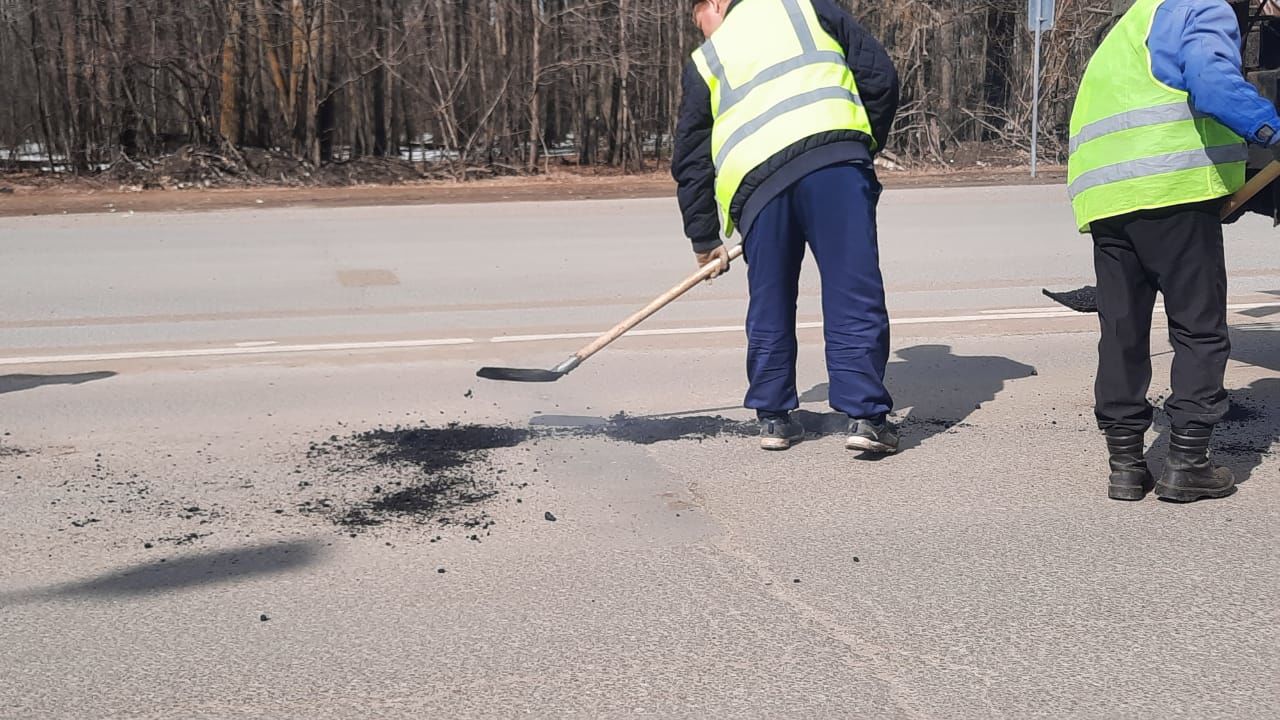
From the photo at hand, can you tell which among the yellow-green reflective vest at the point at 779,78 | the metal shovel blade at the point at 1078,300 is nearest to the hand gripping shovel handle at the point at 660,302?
the yellow-green reflective vest at the point at 779,78

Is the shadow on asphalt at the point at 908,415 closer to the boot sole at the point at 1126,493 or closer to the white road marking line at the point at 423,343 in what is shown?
the boot sole at the point at 1126,493

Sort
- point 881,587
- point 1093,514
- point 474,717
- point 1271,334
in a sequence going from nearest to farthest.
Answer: point 474,717 < point 881,587 < point 1093,514 < point 1271,334

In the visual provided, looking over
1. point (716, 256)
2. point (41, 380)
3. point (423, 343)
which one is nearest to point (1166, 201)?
point (716, 256)

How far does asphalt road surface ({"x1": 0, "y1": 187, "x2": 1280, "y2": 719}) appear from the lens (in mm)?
3551

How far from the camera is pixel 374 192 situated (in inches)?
715

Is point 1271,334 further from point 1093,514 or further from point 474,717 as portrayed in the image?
point 474,717

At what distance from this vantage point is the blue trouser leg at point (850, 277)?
5.58 meters

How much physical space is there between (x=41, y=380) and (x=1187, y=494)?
533 cm

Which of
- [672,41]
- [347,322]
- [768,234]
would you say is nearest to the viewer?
[768,234]

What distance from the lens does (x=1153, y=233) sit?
16.1 feet

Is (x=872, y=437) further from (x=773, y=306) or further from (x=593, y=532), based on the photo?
(x=593, y=532)

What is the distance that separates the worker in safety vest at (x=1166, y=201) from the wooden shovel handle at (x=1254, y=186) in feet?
0.35

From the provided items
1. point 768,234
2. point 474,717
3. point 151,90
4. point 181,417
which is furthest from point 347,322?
point 151,90

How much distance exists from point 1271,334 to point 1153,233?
349 centimetres
